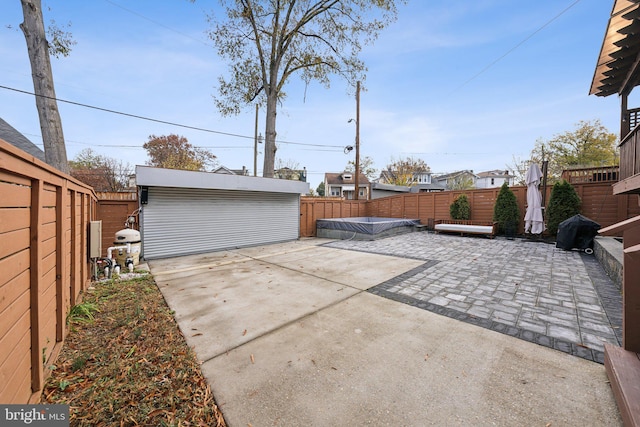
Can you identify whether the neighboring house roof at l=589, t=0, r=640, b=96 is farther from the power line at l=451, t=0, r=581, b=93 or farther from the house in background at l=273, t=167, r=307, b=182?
the house in background at l=273, t=167, r=307, b=182

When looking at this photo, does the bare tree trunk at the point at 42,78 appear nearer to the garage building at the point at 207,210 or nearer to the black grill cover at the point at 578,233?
the garage building at the point at 207,210

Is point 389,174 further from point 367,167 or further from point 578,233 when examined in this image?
point 578,233

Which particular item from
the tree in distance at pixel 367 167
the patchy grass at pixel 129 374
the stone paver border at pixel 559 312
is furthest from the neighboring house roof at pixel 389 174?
the patchy grass at pixel 129 374

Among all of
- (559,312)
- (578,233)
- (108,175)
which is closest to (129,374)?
(559,312)

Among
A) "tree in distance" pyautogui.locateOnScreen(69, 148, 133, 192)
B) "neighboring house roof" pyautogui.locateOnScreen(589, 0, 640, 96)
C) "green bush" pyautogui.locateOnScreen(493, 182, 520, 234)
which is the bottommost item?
"green bush" pyautogui.locateOnScreen(493, 182, 520, 234)

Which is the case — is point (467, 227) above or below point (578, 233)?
below

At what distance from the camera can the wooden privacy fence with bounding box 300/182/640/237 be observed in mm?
7176

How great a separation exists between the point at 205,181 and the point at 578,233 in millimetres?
Result: 10326

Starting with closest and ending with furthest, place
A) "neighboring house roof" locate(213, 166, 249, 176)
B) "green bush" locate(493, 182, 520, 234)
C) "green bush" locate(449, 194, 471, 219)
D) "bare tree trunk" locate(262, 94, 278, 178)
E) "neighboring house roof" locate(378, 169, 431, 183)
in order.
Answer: "green bush" locate(493, 182, 520, 234), "bare tree trunk" locate(262, 94, 278, 178), "green bush" locate(449, 194, 471, 219), "neighboring house roof" locate(213, 166, 249, 176), "neighboring house roof" locate(378, 169, 431, 183)

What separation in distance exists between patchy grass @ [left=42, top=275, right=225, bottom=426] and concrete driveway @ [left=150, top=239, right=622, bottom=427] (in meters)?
0.14

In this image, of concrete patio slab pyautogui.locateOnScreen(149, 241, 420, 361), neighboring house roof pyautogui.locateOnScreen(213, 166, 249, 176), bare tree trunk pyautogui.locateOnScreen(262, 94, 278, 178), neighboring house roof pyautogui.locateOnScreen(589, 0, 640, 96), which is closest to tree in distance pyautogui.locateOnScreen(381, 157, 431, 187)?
neighboring house roof pyautogui.locateOnScreen(213, 166, 249, 176)

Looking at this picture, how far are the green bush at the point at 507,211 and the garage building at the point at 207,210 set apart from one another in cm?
763

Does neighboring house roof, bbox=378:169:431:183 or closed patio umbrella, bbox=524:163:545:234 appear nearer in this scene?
closed patio umbrella, bbox=524:163:545:234

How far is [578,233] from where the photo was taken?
6.36 meters
